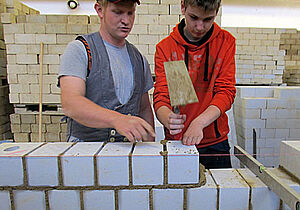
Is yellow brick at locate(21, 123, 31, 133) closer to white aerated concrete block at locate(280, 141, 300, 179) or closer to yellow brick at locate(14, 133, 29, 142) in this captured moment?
yellow brick at locate(14, 133, 29, 142)

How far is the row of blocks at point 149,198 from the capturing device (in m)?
1.32

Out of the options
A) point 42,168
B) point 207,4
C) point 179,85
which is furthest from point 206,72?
point 42,168

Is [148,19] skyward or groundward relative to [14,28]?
skyward

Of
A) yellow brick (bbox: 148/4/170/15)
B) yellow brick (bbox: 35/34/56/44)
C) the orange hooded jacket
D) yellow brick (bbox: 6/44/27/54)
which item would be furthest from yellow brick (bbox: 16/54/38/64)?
the orange hooded jacket

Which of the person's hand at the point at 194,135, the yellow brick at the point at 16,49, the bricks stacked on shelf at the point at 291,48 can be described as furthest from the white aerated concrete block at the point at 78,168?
the bricks stacked on shelf at the point at 291,48

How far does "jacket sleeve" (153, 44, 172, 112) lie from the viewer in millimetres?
1740

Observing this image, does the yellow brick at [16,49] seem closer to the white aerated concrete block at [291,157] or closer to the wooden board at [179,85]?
the wooden board at [179,85]

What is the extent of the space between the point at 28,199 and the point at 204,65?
5.03 feet

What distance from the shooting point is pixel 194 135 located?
4.76ft

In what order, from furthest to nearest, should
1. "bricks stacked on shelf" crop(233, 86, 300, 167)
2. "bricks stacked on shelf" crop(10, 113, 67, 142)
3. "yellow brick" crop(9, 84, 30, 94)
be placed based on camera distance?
"bricks stacked on shelf" crop(10, 113, 67, 142) < "yellow brick" crop(9, 84, 30, 94) < "bricks stacked on shelf" crop(233, 86, 300, 167)

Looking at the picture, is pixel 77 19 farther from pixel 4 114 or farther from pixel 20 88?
pixel 4 114

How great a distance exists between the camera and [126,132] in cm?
125

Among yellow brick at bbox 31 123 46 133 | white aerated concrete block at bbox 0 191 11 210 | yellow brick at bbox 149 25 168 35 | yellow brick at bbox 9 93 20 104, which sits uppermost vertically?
yellow brick at bbox 149 25 168 35

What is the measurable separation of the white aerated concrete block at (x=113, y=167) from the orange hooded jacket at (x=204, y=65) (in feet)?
1.87
